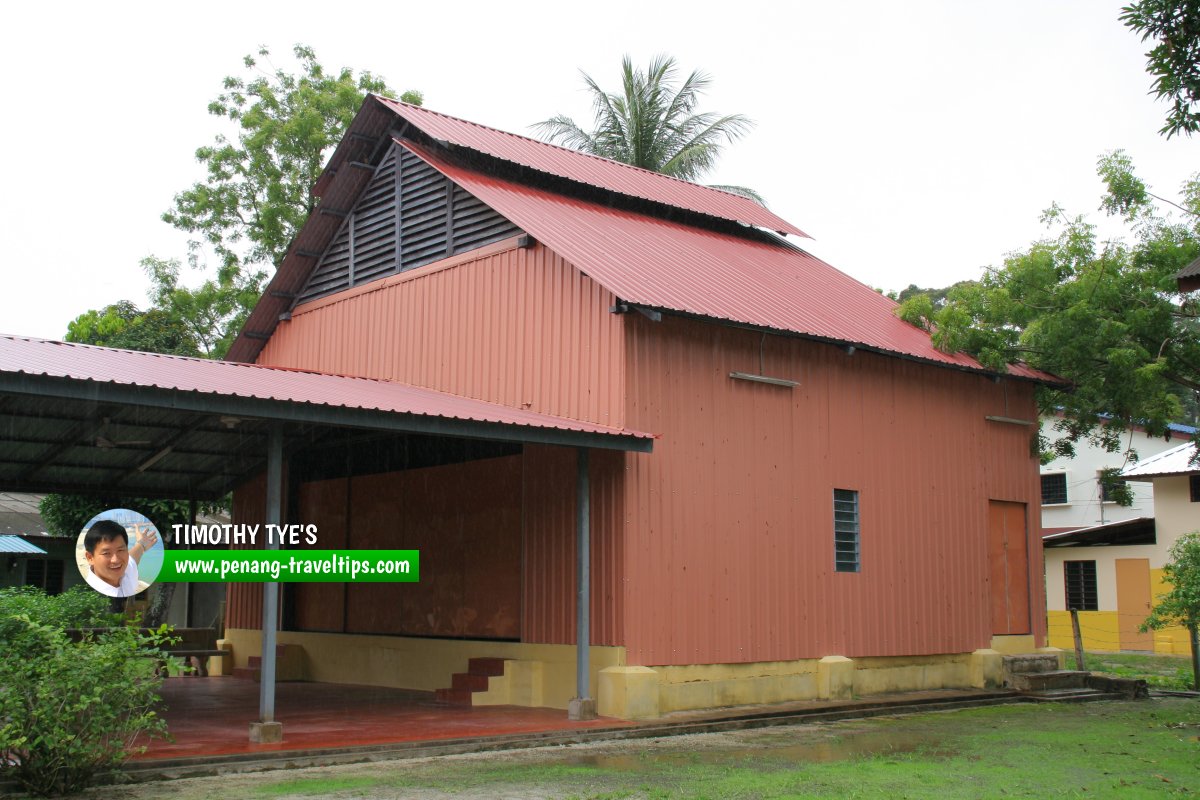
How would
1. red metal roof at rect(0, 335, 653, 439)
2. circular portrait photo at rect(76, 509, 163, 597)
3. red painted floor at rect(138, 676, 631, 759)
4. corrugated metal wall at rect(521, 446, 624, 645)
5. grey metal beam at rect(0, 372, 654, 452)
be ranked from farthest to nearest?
corrugated metal wall at rect(521, 446, 624, 645)
circular portrait photo at rect(76, 509, 163, 597)
red painted floor at rect(138, 676, 631, 759)
red metal roof at rect(0, 335, 653, 439)
grey metal beam at rect(0, 372, 654, 452)

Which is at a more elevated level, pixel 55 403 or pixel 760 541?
pixel 55 403

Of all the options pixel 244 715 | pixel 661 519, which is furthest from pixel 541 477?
pixel 244 715

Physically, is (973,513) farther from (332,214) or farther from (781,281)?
(332,214)

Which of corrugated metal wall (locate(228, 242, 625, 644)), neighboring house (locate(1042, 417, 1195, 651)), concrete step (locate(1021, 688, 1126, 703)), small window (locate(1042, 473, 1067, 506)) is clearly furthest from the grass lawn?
small window (locate(1042, 473, 1067, 506))

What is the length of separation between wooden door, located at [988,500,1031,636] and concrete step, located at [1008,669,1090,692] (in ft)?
2.45

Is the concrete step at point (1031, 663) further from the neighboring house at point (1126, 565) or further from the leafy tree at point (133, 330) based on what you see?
the leafy tree at point (133, 330)

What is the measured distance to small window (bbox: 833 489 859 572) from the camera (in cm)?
1566

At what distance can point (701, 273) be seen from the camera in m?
15.9

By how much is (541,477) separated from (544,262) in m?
2.62

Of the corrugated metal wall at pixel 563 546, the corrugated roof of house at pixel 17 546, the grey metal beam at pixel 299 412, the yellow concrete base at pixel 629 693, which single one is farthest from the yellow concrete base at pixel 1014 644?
the corrugated roof of house at pixel 17 546

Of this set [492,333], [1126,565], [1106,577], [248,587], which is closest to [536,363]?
[492,333]

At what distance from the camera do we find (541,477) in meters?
14.3

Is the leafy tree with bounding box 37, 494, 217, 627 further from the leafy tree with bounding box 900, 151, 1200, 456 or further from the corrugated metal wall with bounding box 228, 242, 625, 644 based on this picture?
the leafy tree with bounding box 900, 151, 1200, 456

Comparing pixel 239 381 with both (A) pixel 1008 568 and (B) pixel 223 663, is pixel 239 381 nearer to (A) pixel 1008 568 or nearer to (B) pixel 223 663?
(B) pixel 223 663
